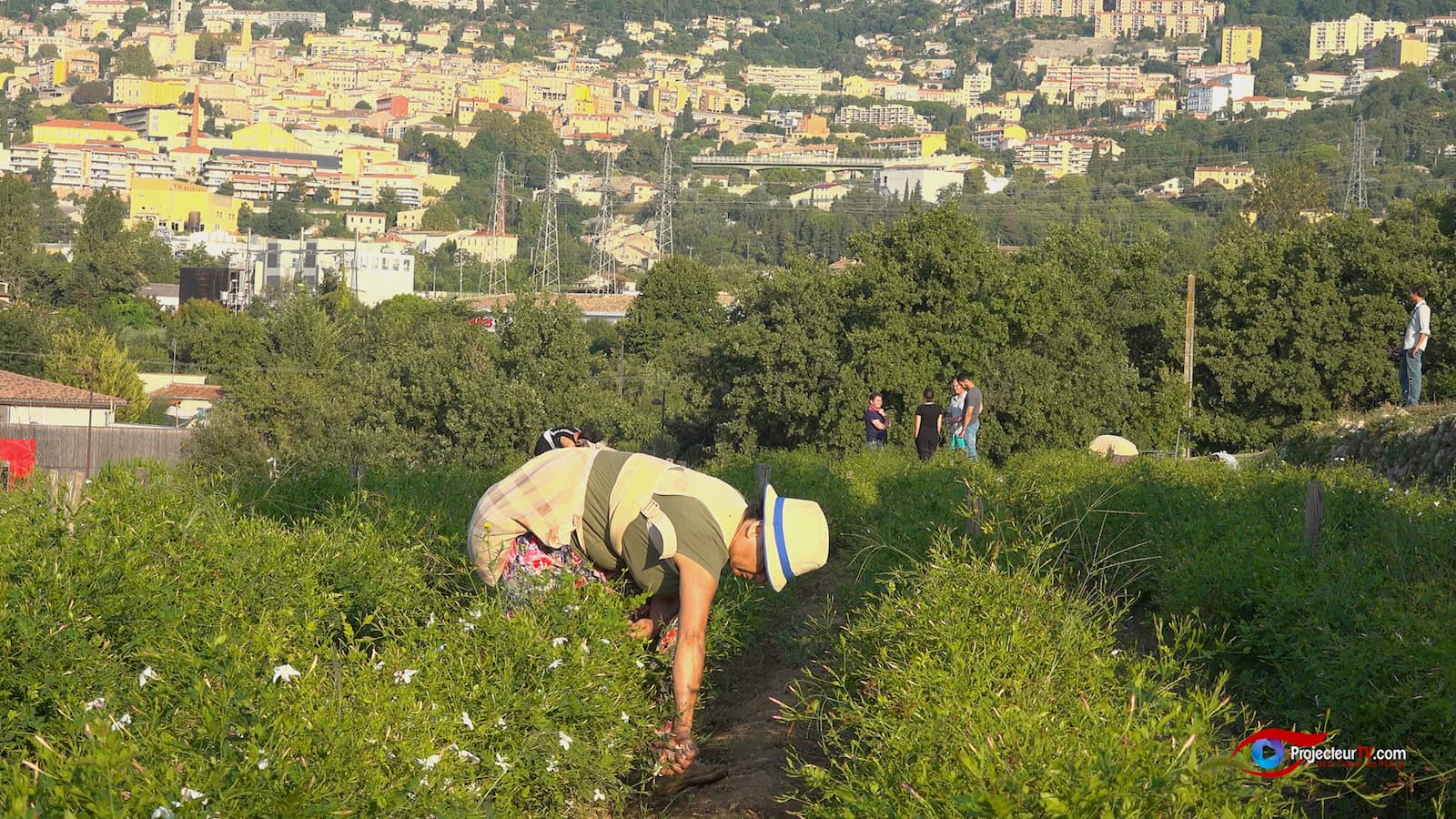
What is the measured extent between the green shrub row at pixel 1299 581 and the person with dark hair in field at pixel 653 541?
1668 millimetres

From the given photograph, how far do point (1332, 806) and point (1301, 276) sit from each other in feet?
94.7

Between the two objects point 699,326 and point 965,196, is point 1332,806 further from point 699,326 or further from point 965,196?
point 965,196

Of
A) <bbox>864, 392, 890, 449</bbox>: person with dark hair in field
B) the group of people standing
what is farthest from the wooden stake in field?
<bbox>864, 392, 890, 449</bbox>: person with dark hair in field

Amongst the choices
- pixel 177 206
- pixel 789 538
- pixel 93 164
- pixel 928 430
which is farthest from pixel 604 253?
pixel 789 538

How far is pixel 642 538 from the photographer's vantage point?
5.57m

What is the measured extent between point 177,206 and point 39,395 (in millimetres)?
128896

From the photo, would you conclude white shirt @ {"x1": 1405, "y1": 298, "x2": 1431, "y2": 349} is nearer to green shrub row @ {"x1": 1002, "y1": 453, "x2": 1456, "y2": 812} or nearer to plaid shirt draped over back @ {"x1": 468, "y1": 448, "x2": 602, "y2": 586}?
green shrub row @ {"x1": 1002, "y1": 453, "x2": 1456, "y2": 812}

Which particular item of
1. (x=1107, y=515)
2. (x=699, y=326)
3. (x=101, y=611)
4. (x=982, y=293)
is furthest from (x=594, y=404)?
(x=101, y=611)

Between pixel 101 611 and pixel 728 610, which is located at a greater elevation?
pixel 101 611

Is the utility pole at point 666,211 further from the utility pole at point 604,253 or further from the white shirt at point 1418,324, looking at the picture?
the white shirt at point 1418,324

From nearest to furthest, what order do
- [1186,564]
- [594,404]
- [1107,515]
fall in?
[1186,564] → [1107,515] → [594,404]

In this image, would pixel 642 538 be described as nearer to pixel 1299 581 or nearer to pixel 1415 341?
pixel 1299 581

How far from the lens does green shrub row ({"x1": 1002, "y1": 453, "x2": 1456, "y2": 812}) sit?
4.82m

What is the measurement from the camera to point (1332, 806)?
185 inches
